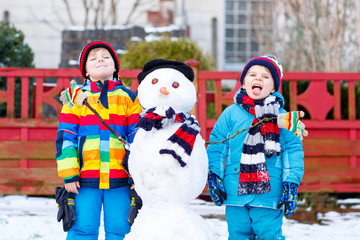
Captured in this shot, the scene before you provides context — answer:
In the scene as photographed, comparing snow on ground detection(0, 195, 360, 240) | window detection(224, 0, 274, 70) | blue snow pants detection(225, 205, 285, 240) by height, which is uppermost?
window detection(224, 0, 274, 70)

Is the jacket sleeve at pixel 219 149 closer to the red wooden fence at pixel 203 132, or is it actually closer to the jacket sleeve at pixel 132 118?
the jacket sleeve at pixel 132 118

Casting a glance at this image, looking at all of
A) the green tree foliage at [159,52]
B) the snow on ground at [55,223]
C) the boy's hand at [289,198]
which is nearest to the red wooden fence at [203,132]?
the snow on ground at [55,223]

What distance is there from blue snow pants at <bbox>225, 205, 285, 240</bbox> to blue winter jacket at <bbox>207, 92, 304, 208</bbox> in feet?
0.20

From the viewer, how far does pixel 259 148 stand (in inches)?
103

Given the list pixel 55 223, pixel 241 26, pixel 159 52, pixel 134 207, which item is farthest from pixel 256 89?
pixel 241 26

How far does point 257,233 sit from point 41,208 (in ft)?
9.79

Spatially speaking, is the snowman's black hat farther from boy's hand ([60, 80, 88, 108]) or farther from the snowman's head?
boy's hand ([60, 80, 88, 108])

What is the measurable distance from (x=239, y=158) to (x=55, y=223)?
7.80 feet

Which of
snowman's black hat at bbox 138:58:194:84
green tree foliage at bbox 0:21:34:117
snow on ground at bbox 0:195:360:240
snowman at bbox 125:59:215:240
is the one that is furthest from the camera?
green tree foliage at bbox 0:21:34:117

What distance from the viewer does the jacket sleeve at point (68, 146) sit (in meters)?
2.70

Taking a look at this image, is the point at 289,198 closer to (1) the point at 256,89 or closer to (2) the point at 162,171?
(1) the point at 256,89

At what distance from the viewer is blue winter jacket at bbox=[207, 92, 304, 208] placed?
8.55 feet

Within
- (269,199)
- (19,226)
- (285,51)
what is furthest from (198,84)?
(285,51)

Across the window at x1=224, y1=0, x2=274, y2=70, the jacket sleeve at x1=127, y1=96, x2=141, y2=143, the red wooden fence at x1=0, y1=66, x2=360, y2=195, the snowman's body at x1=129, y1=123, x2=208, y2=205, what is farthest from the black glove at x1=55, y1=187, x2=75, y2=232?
the window at x1=224, y1=0, x2=274, y2=70
